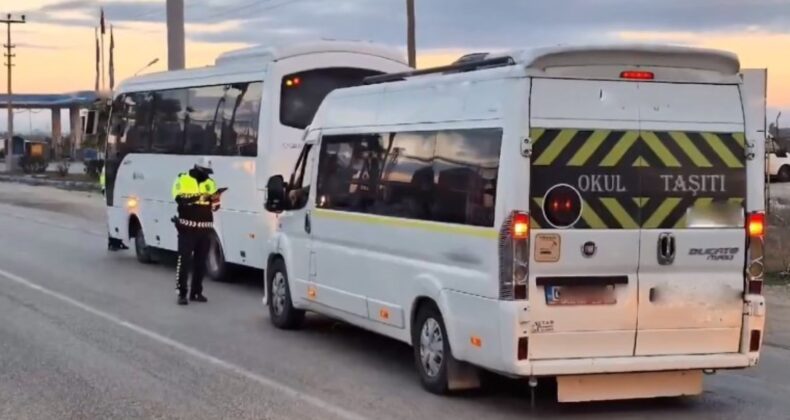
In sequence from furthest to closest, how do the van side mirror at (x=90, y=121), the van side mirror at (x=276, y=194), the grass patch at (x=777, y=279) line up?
the van side mirror at (x=90, y=121) → the grass patch at (x=777, y=279) → the van side mirror at (x=276, y=194)

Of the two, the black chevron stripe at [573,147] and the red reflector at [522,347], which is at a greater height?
the black chevron stripe at [573,147]

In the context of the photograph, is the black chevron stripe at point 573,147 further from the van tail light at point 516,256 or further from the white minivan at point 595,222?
the van tail light at point 516,256

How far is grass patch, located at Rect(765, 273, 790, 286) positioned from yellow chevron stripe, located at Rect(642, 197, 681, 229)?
8.19m

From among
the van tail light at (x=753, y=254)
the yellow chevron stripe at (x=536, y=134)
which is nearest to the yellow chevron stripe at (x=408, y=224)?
the yellow chevron stripe at (x=536, y=134)

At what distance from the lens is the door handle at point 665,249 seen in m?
8.14

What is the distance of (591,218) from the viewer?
8.01m

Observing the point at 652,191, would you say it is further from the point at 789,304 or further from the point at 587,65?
the point at 789,304

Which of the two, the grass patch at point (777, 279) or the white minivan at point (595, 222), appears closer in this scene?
the white minivan at point (595, 222)

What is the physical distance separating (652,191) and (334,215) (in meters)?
3.41

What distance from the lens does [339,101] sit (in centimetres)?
1088

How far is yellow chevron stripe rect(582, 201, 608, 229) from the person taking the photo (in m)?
8.00

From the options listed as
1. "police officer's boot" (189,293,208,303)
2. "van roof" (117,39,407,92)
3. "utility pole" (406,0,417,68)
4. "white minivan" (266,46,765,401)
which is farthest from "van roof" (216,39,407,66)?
"utility pole" (406,0,417,68)

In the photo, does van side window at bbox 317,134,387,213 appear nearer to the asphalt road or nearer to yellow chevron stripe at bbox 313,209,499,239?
yellow chevron stripe at bbox 313,209,499,239

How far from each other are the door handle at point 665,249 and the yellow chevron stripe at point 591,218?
1.43 feet
